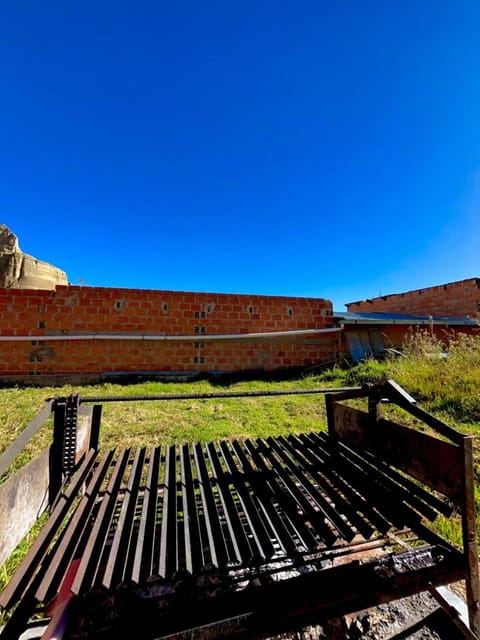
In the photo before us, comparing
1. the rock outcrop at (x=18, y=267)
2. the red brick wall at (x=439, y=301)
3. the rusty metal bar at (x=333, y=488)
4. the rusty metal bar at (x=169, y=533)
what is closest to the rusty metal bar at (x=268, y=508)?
the rusty metal bar at (x=333, y=488)

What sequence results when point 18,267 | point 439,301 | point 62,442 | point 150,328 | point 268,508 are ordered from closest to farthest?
point 268,508
point 62,442
point 150,328
point 439,301
point 18,267

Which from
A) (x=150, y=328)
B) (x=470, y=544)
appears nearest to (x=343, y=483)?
(x=470, y=544)

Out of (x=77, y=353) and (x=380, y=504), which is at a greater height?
(x=77, y=353)

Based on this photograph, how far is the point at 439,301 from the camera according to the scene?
8750 mm

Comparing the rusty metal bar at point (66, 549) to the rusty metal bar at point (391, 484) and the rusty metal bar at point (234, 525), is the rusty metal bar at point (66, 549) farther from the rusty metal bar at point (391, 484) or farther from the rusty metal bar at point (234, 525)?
the rusty metal bar at point (391, 484)

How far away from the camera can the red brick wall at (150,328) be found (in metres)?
4.95

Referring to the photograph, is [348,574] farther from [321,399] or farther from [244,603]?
[321,399]

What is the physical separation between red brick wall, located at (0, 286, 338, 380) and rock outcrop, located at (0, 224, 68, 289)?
1320 centimetres

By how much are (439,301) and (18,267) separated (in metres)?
21.0

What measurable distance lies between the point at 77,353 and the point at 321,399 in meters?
4.46

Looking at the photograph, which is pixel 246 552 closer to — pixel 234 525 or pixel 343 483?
pixel 234 525

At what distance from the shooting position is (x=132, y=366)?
5324 mm

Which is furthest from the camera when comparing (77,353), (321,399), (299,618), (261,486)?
(77,353)

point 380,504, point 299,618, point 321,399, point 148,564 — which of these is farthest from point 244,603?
point 321,399
